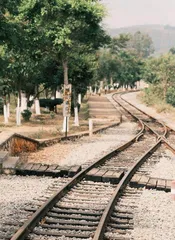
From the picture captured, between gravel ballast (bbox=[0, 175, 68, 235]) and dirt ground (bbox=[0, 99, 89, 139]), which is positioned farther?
dirt ground (bbox=[0, 99, 89, 139])

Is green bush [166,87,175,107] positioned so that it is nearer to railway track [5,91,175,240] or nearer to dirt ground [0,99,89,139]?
dirt ground [0,99,89,139]

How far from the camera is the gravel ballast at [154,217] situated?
6566 mm

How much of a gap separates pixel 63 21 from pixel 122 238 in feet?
60.5

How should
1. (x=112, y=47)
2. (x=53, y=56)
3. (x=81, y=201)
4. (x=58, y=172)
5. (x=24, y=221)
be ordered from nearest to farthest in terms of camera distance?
(x=24, y=221) < (x=81, y=201) < (x=58, y=172) < (x=53, y=56) < (x=112, y=47)

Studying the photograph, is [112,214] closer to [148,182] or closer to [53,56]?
[148,182]

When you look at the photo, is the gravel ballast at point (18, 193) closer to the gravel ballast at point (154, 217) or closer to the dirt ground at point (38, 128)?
the gravel ballast at point (154, 217)

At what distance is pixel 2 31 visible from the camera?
13336 millimetres

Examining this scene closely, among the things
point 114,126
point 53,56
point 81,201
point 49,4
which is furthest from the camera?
point 114,126

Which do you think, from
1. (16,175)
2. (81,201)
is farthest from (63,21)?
(81,201)

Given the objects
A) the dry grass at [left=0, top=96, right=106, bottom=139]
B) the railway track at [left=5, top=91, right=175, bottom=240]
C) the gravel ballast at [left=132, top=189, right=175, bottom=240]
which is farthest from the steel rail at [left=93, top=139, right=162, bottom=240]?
the dry grass at [left=0, top=96, right=106, bottom=139]

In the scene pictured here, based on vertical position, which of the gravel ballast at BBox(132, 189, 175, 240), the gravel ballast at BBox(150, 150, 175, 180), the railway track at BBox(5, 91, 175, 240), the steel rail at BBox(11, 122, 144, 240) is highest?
the steel rail at BBox(11, 122, 144, 240)

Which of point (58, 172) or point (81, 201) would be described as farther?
point (58, 172)

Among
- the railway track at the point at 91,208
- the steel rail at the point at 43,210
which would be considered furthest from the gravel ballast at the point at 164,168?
the steel rail at the point at 43,210

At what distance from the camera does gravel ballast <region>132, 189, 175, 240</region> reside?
21.5 ft
